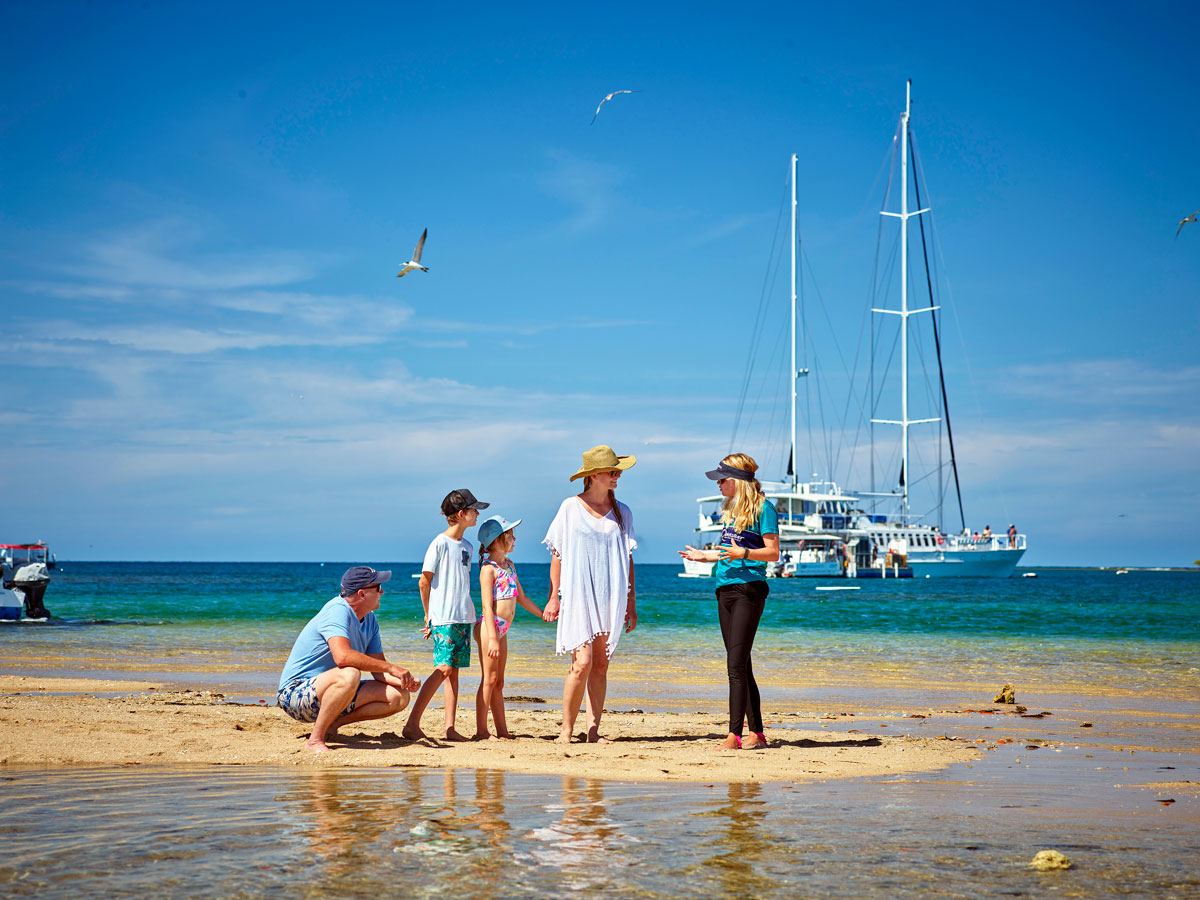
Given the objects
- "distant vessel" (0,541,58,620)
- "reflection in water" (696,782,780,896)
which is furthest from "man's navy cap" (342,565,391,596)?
"distant vessel" (0,541,58,620)

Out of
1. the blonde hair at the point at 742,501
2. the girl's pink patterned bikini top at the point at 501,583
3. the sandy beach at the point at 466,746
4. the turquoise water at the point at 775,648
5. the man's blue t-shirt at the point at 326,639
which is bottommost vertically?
the turquoise water at the point at 775,648

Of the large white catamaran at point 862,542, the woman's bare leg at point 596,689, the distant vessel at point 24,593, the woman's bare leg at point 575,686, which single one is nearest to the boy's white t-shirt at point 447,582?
the woman's bare leg at point 575,686

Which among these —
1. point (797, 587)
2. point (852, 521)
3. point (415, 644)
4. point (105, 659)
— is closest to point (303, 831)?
point (105, 659)

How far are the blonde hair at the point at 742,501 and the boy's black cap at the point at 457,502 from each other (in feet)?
5.67

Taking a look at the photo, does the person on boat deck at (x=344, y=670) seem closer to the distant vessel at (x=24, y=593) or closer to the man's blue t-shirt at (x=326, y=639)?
the man's blue t-shirt at (x=326, y=639)

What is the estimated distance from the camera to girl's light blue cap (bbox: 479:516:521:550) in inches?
283

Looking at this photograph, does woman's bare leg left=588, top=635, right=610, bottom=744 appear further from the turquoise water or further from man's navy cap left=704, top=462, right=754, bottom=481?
the turquoise water

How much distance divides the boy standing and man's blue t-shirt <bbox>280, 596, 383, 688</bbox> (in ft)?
1.33

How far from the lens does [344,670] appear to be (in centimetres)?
671

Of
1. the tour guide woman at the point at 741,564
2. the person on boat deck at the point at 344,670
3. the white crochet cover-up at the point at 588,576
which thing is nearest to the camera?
the person on boat deck at the point at 344,670

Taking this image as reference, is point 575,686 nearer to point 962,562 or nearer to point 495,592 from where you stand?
point 495,592

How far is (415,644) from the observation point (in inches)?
771

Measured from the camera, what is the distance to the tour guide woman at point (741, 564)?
6844mm

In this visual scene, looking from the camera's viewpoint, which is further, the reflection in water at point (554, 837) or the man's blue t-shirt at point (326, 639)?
the man's blue t-shirt at point (326, 639)
